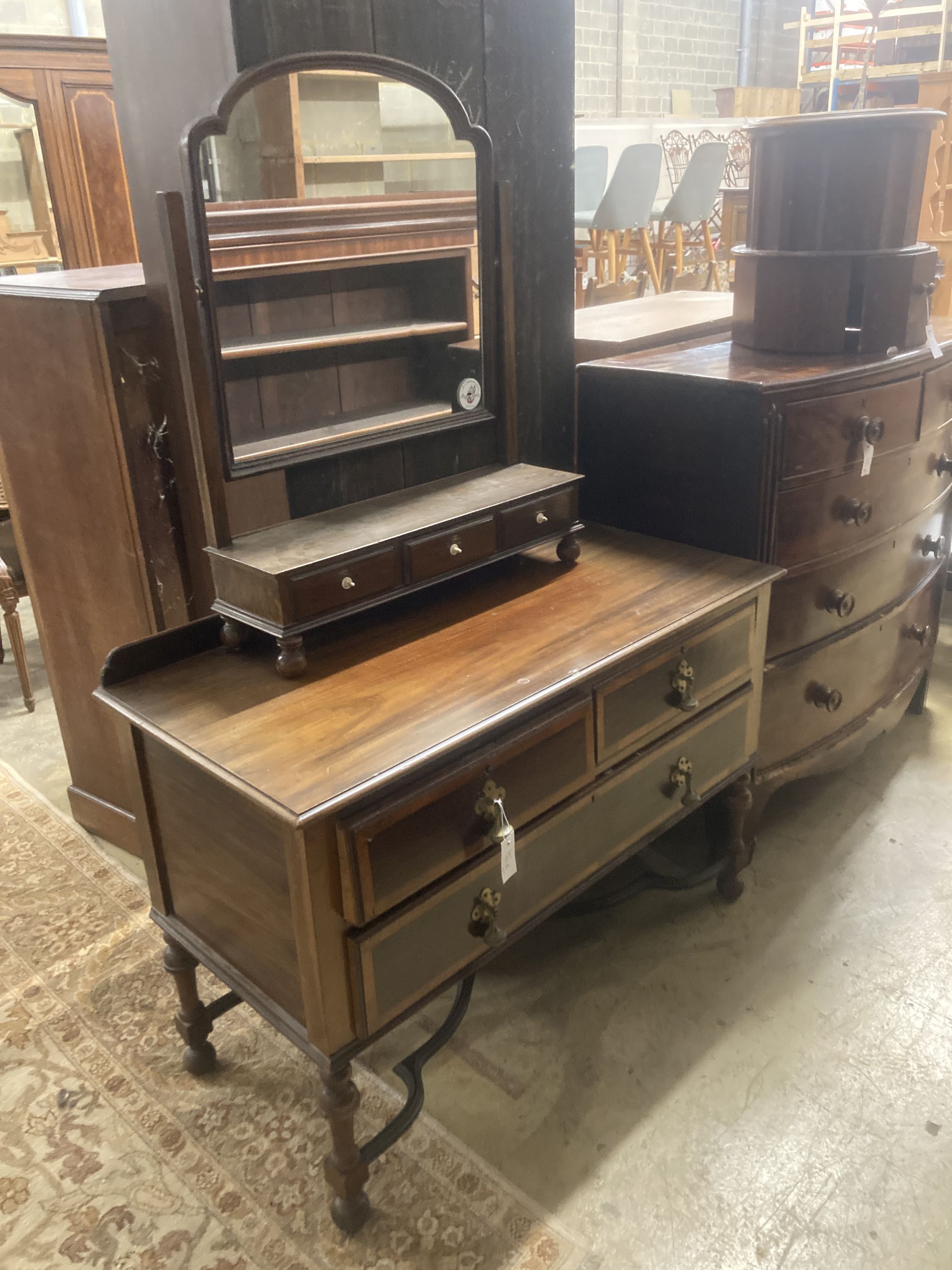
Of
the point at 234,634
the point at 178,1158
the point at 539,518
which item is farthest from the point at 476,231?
the point at 178,1158

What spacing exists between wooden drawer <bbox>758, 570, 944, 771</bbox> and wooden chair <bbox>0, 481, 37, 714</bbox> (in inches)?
85.1

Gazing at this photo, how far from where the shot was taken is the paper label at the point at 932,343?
7.35ft

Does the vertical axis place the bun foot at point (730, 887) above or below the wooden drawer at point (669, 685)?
below

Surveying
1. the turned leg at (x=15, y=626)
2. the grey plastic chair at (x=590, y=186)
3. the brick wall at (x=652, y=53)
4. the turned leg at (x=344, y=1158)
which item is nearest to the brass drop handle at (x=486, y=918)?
the turned leg at (x=344, y=1158)

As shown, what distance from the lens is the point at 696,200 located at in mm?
6371

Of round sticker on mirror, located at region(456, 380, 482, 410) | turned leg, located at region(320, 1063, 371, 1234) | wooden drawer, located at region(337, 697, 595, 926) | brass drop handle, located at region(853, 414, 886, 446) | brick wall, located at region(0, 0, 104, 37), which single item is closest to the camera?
wooden drawer, located at region(337, 697, 595, 926)

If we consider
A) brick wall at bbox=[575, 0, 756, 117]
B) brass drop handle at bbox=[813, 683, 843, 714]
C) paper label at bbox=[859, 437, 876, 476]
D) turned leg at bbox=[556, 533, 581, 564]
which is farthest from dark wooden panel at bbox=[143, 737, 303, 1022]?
brick wall at bbox=[575, 0, 756, 117]

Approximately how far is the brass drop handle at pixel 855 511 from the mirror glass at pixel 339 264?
813 millimetres

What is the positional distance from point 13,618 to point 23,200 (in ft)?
6.50

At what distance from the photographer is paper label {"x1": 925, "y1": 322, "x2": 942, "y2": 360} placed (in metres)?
2.24

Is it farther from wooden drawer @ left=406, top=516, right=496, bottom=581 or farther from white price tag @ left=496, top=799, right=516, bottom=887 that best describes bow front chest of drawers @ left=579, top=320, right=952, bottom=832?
white price tag @ left=496, top=799, right=516, bottom=887

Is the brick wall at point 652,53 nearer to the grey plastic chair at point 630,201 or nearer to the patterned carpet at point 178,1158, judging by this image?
the grey plastic chair at point 630,201

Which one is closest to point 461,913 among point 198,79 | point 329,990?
point 329,990

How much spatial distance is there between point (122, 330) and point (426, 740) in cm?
102
